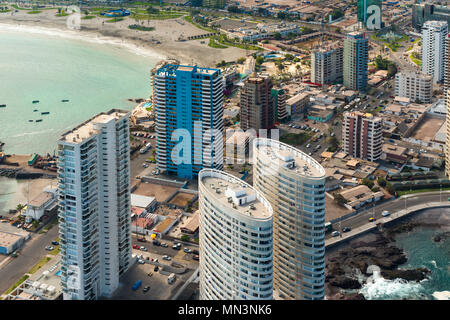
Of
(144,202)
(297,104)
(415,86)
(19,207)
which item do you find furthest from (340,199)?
Result: (415,86)

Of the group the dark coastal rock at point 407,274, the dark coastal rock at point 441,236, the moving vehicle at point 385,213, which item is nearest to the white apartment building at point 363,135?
the moving vehicle at point 385,213

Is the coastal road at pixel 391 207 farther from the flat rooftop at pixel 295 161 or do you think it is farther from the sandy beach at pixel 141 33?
the sandy beach at pixel 141 33

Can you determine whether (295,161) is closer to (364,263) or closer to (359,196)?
(364,263)

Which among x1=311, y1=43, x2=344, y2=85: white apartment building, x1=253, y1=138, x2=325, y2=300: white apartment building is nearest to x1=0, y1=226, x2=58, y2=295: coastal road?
x1=253, y1=138, x2=325, y2=300: white apartment building

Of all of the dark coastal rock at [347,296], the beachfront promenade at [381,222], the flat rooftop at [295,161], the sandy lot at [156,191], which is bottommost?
the dark coastal rock at [347,296]

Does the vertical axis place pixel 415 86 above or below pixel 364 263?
above

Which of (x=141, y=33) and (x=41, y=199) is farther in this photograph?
(x=141, y=33)

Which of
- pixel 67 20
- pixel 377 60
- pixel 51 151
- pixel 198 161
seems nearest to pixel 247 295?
pixel 198 161

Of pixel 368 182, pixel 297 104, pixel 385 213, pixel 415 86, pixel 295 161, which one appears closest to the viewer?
pixel 295 161
